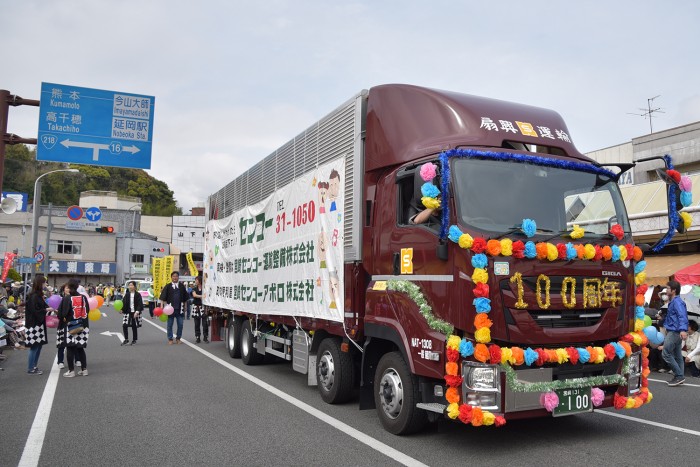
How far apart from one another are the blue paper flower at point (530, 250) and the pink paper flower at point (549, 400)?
1230 millimetres

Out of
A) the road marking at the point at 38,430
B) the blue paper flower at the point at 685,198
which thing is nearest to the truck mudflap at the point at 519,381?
the blue paper flower at the point at 685,198

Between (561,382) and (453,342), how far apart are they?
111cm

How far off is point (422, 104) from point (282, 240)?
12.4ft

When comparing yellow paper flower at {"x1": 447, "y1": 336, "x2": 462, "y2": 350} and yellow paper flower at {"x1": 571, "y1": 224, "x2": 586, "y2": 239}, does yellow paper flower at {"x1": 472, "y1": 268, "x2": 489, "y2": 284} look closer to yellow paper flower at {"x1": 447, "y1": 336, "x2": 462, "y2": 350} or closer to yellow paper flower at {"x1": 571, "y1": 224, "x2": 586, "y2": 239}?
yellow paper flower at {"x1": 447, "y1": 336, "x2": 462, "y2": 350}

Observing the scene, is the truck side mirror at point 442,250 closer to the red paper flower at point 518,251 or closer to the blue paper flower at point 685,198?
the red paper flower at point 518,251

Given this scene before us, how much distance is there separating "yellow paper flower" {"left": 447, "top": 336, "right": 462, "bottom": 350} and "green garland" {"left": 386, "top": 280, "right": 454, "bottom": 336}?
10 cm

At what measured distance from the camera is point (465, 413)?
4.88 metres

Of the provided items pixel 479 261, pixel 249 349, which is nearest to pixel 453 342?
pixel 479 261

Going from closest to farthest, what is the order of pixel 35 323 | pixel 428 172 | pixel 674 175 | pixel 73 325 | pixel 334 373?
pixel 428 172, pixel 674 175, pixel 334 373, pixel 73 325, pixel 35 323

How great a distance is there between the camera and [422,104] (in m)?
6.14

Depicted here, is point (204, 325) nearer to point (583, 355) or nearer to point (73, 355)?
point (73, 355)

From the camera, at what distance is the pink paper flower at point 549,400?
506 centimetres

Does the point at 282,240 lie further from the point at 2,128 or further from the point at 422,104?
the point at 2,128

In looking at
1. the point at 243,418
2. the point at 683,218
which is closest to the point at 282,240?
the point at 243,418
